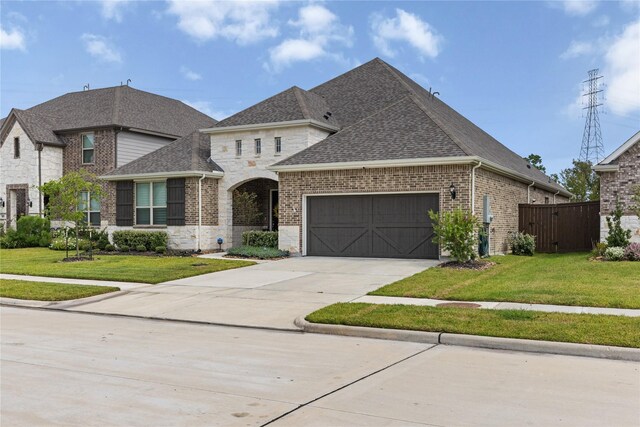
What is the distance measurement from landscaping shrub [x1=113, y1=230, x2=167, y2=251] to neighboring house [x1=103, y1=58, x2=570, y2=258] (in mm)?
453

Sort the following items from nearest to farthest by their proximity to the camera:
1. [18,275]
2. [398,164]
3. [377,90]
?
[18,275], [398,164], [377,90]

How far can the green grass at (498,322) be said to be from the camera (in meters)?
8.23

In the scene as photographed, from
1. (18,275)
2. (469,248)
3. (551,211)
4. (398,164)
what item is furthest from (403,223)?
(18,275)

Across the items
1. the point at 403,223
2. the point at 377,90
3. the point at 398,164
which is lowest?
the point at 403,223

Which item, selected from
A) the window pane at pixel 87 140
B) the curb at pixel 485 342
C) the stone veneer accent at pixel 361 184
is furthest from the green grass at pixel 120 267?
the window pane at pixel 87 140

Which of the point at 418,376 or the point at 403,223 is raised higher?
the point at 403,223

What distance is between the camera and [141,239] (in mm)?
23938

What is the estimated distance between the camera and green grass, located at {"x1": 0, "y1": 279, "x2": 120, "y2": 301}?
1349 centimetres

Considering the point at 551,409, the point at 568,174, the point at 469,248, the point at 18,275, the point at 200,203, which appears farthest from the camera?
the point at 568,174

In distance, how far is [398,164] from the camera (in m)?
19.3

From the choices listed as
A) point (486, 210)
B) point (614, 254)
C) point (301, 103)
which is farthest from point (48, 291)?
point (614, 254)

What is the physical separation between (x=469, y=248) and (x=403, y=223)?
3437 millimetres

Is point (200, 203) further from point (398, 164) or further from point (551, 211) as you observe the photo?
point (551, 211)

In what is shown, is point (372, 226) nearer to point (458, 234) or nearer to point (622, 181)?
point (458, 234)
